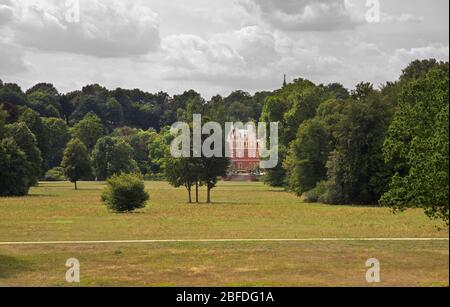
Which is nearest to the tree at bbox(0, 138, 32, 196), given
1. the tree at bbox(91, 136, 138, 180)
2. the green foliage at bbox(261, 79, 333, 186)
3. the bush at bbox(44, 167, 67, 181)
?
the green foliage at bbox(261, 79, 333, 186)

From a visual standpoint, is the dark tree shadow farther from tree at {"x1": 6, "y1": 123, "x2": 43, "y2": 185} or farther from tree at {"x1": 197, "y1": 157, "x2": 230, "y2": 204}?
tree at {"x1": 6, "y1": 123, "x2": 43, "y2": 185}

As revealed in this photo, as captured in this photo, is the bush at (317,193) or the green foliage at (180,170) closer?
the green foliage at (180,170)

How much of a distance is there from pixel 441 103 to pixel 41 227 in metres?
22.5

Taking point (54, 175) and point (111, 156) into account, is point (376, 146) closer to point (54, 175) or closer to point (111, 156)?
point (111, 156)

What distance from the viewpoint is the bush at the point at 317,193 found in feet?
212

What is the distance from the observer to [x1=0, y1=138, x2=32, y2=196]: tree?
243ft

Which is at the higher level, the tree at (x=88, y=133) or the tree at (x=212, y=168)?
the tree at (x=88, y=133)

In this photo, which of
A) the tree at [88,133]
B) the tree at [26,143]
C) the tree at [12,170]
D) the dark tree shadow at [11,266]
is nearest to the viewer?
the dark tree shadow at [11,266]

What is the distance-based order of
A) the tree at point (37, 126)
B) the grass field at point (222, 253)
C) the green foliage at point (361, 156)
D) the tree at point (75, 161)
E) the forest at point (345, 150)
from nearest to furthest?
the grass field at point (222, 253) → the forest at point (345, 150) → the green foliage at point (361, 156) → the tree at point (75, 161) → the tree at point (37, 126)

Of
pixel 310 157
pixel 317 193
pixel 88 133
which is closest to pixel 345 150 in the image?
pixel 317 193

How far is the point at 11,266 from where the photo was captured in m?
22.8

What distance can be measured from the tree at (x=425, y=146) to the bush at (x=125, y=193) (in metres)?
21.2

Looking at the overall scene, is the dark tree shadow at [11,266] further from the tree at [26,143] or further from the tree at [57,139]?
the tree at [57,139]

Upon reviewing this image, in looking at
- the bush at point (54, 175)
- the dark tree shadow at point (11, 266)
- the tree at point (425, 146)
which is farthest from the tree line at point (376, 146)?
the bush at point (54, 175)
